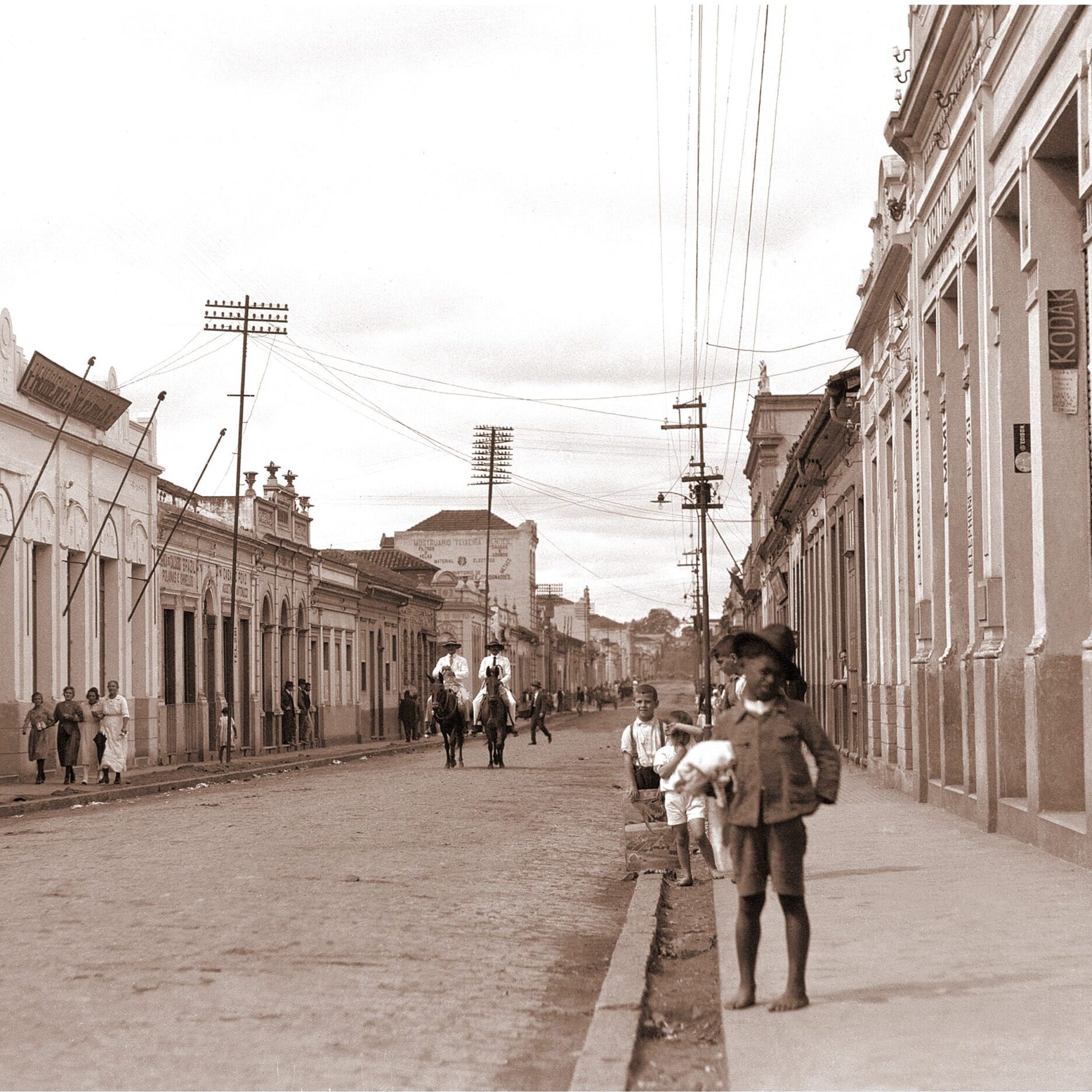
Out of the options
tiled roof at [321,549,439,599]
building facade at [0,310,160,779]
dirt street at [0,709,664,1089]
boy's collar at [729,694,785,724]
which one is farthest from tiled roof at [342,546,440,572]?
boy's collar at [729,694,785,724]

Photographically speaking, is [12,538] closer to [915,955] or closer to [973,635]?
[973,635]

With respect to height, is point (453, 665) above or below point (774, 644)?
below

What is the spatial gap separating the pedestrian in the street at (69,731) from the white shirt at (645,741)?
569 inches

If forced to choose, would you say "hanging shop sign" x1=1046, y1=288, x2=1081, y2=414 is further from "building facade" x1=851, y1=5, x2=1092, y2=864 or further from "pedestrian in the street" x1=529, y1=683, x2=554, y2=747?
"pedestrian in the street" x1=529, y1=683, x2=554, y2=747

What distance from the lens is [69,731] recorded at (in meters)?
25.2

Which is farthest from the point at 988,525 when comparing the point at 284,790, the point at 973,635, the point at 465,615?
the point at 465,615

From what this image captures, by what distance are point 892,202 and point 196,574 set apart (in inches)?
892

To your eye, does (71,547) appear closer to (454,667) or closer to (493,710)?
(454,667)

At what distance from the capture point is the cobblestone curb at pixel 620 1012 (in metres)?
5.51

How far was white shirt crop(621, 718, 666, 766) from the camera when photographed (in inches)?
478

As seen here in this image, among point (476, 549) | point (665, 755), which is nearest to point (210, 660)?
point (665, 755)

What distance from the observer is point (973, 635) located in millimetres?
14688

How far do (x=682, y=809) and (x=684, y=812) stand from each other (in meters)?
0.03

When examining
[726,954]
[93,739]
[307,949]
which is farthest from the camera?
[93,739]
